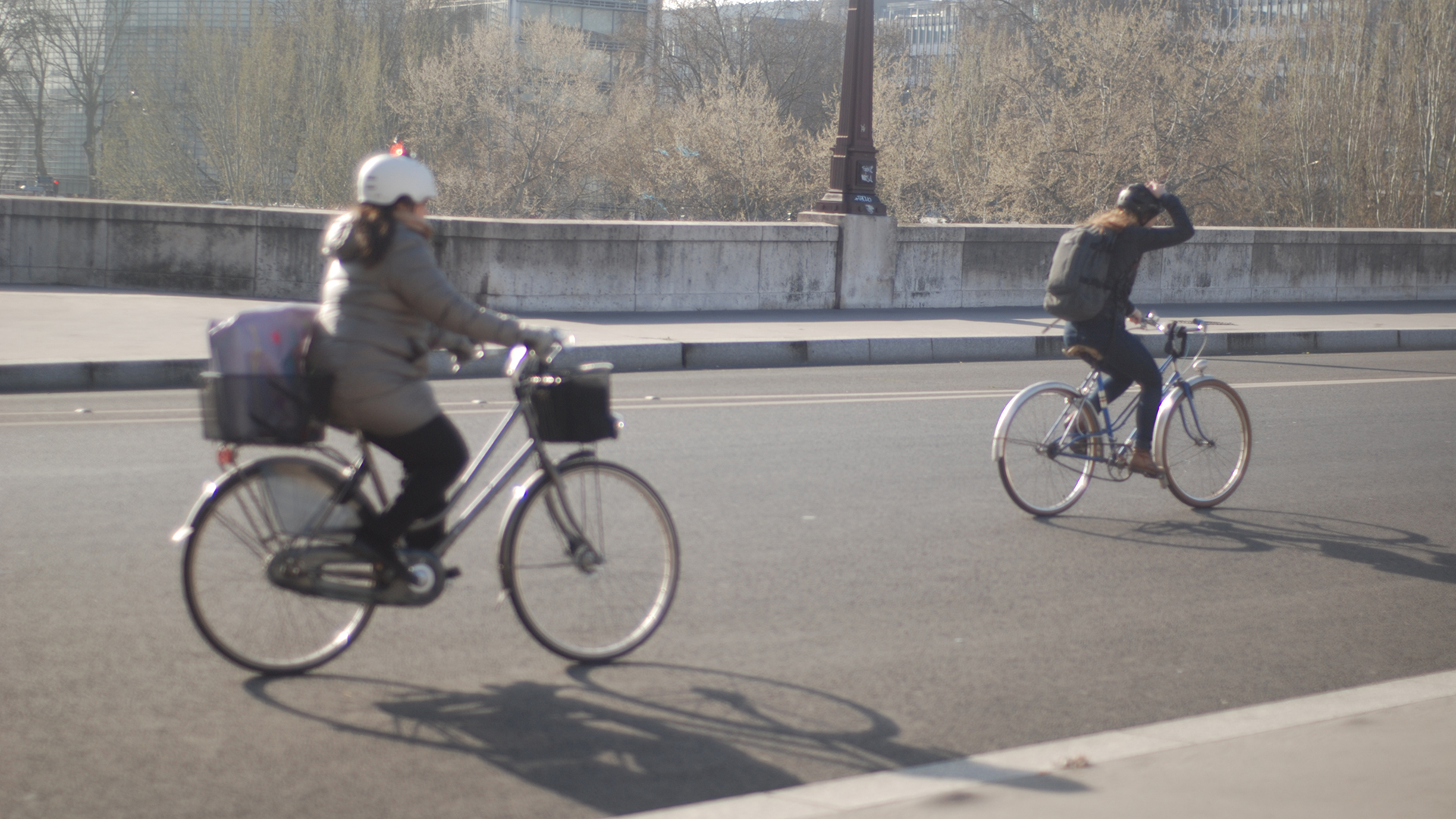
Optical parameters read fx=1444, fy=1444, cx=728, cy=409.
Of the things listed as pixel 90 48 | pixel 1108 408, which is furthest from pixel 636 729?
pixel 90 48

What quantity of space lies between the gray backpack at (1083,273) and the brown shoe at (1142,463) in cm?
80

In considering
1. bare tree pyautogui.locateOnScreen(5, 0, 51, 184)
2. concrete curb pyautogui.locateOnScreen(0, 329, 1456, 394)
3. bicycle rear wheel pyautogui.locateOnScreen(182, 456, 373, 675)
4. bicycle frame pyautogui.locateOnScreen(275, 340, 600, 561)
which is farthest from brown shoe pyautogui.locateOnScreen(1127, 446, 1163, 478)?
bare tree pyautogui.locateOnScreen(5, 0, 51, 184)

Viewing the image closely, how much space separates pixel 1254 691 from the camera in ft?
15.6

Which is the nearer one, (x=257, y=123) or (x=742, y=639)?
(x=742, y=639)

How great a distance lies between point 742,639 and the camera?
5191 millimetres

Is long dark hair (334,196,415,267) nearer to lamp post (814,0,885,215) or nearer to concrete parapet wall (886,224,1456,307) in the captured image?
lamp post (814,0,885,215)

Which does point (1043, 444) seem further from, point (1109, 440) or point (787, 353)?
point (787, 353)

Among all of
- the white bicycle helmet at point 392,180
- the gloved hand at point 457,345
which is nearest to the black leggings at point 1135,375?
the gloved hand at point 457,345

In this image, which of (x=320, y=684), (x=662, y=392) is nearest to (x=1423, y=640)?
(x=320, y=684)

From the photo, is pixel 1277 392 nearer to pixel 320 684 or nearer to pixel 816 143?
pixel 320 684

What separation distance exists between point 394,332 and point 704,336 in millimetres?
10429

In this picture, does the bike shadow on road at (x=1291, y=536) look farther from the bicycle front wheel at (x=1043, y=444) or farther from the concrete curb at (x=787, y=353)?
the concrete curb at (x=787, y=353)

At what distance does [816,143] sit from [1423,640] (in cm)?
3126

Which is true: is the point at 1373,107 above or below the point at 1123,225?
above
